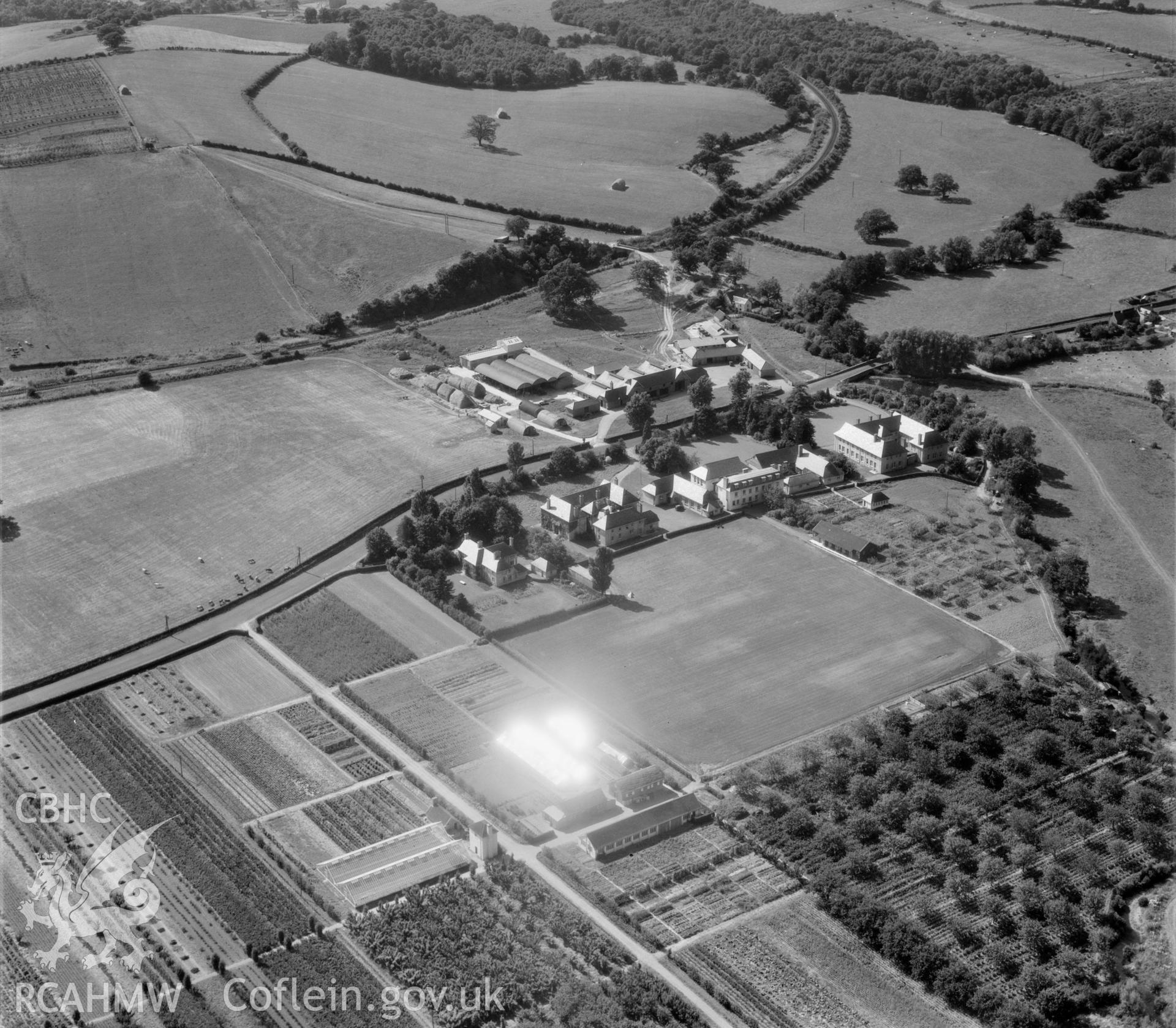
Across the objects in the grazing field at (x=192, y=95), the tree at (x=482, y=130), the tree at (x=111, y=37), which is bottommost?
the tree at (x=482, y=130)

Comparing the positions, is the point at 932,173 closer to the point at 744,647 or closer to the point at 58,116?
the point at 58,116

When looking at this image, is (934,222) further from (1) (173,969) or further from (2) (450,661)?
(1) (173,969)

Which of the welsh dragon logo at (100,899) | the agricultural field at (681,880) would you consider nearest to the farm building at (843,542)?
the agricultural field at (681,880)

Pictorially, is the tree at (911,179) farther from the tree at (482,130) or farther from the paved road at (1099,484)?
the paved road at (1099,484)

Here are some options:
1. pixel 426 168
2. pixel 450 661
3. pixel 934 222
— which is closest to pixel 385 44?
pixel 426 168

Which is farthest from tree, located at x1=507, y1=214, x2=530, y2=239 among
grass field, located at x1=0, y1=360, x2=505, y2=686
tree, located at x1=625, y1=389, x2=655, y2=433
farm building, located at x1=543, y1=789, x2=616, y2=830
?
farm building, located at x1=543, y1=789, x2=616, y2=830

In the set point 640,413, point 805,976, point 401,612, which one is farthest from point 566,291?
point 805,976
